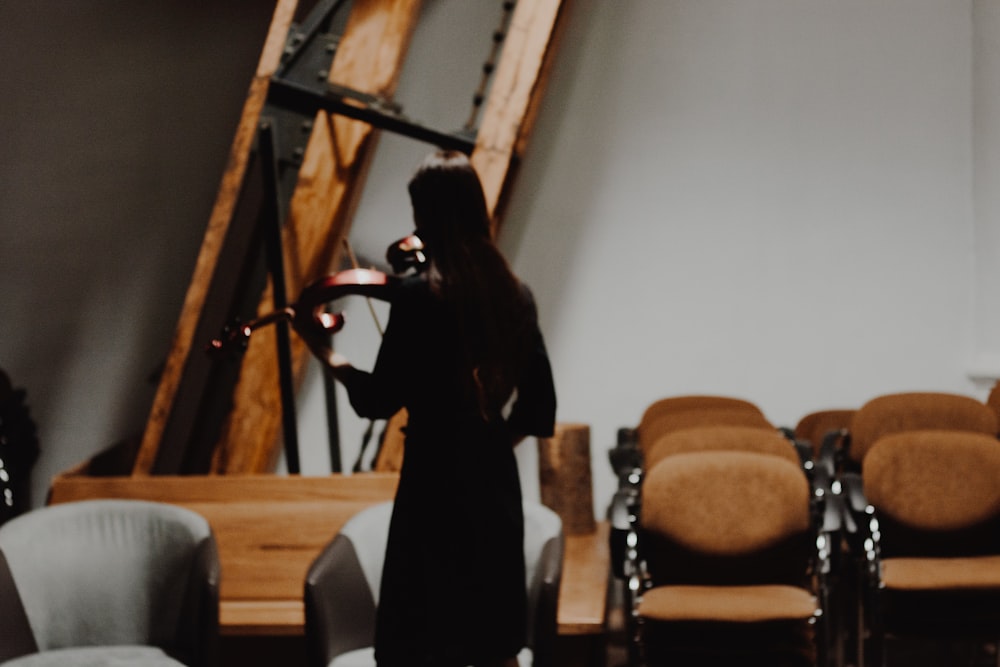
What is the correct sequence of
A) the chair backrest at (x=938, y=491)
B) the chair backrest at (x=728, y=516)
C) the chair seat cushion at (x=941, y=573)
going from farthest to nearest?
the chair backrest at (x=938, y=491), the chair backrest at (x=728, y=516), the chair seat cushion at (x=941, y=573)

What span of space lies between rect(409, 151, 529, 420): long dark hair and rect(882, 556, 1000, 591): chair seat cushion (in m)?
1.81

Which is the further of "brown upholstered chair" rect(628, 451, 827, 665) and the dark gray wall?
the dark gray wall

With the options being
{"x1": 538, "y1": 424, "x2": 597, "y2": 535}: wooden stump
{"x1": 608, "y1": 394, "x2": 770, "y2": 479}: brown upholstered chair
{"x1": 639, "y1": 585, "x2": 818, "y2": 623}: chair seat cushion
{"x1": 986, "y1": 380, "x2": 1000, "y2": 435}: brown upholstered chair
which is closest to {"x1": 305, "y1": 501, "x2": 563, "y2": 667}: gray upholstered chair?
{"x1": 639, "y1": 585, "x2": 818, "y2": 623}: chair seat cushion

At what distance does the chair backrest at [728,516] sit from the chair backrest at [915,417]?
701mm

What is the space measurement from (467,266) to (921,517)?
84.6 inches

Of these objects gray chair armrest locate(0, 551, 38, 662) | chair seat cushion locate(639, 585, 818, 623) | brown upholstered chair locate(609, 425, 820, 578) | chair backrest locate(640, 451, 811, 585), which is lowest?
gray chair armrest locate(0, 551, 38, 662)

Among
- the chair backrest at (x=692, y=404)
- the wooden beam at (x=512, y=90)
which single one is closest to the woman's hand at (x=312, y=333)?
the wooden beam at (x=512, y=90)

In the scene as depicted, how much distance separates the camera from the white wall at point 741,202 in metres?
4.55

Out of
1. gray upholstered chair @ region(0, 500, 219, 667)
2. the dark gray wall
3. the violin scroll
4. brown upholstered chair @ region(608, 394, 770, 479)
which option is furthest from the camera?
the dark gray wall

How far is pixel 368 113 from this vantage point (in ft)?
12.7

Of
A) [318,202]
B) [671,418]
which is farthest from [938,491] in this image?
[318,202]

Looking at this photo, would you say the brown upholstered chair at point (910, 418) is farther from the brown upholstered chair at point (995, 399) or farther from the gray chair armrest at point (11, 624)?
the gray chair armrest at point (11, 624)

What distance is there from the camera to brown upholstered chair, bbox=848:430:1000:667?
332 centimetres

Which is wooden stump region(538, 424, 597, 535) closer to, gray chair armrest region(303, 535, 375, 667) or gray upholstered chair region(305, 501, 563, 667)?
gray upholstered chair region(305, 501, 563, 667)
